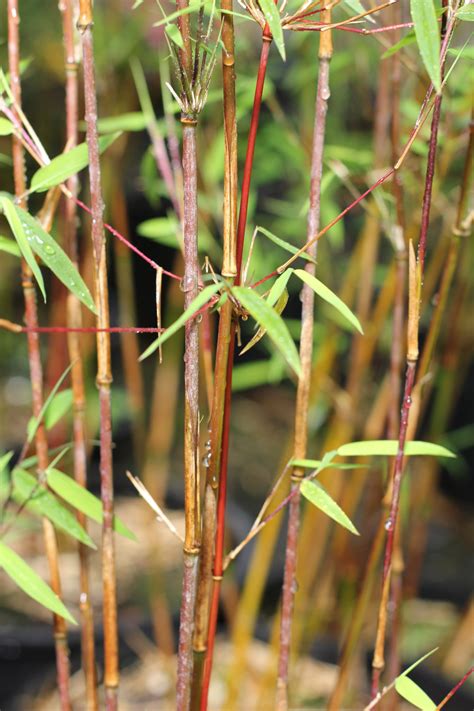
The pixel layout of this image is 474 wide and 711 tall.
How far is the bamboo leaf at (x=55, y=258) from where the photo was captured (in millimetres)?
475

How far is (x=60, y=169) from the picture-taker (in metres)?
0.53

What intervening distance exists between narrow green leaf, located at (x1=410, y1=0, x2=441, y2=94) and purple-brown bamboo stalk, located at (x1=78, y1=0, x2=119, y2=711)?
0.58ft

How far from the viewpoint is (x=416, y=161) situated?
0.86 m

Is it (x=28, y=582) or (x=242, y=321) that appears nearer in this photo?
(x=28, y=582)

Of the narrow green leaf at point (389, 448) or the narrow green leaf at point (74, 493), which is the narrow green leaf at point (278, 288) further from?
the narrow green leaf at point (74, 493)

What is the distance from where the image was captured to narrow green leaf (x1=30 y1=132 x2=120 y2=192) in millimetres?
527

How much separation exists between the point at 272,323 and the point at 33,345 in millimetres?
268

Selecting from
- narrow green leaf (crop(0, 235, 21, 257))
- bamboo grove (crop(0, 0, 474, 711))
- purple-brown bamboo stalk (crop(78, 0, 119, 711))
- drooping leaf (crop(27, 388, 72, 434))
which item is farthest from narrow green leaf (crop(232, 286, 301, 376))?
drooping leaf (crop(27, 388, 72, 434))

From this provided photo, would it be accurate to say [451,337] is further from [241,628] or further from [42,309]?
[42,309]

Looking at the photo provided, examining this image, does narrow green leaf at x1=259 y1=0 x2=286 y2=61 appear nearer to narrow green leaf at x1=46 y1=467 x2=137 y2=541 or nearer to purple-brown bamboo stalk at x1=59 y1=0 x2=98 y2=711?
purple-brown bamboo stalk at x1=59 y1=0 x2=98 y2=711

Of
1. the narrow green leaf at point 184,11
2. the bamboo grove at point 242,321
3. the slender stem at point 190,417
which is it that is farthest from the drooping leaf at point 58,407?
the narrow green leaf at point 184,11

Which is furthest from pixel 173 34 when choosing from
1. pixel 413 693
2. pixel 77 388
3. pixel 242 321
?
pixel 242 321

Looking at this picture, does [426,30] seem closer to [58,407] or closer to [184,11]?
[184,11]

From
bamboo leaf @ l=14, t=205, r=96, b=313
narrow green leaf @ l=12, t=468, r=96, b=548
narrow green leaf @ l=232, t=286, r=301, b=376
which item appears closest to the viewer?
narrow green leaf @ l=232, t=286, r=301, b=376
